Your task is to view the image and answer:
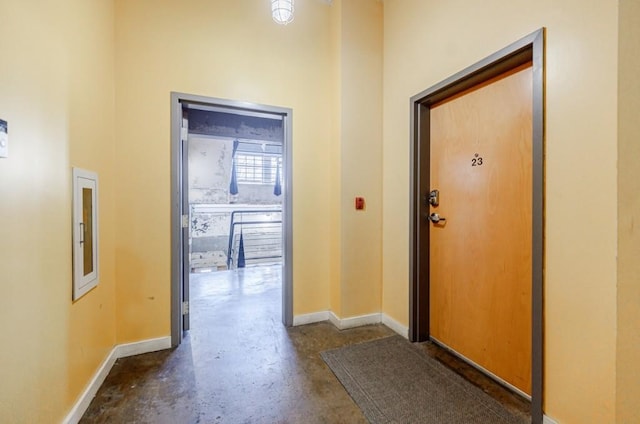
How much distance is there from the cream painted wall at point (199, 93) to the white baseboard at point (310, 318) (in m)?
0.06

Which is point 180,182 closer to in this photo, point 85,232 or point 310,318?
point 85,232

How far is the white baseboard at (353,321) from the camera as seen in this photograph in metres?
2.55

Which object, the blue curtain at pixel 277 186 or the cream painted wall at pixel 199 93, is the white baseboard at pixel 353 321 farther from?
the blue curtain at pixel 277 186

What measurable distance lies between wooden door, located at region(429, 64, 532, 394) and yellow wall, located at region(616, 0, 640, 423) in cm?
106

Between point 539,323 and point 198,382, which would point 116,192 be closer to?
point 198,382

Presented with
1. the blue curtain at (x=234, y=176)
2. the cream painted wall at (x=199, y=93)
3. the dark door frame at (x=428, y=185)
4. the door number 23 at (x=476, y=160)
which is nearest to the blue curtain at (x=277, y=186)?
the blue curtain at (x=234, y=176)

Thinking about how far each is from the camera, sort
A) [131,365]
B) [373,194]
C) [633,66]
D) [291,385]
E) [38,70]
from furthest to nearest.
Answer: [373,194], [131,365], [291,385], [38,70], [633,66]

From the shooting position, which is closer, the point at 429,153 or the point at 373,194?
the point at 429,153

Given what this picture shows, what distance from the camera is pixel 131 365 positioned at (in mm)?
1975

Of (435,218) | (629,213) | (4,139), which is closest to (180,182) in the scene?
(4,139)

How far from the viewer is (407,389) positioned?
1.70 m

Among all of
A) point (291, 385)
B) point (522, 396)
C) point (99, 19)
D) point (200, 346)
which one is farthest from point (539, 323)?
point (99, 19)

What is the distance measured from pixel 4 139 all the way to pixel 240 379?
170cm

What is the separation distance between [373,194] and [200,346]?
1973 millimetres
